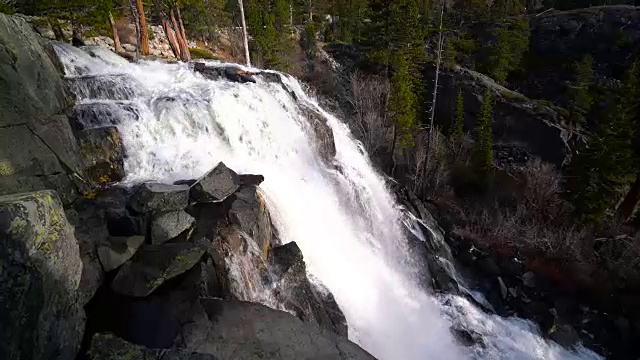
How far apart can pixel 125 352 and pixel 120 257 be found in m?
2.74

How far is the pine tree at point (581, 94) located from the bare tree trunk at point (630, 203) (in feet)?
45.6

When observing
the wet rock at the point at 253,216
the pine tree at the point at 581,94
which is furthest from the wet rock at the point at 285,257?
the pine tree at the point at 581,94

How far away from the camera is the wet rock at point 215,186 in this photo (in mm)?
11156

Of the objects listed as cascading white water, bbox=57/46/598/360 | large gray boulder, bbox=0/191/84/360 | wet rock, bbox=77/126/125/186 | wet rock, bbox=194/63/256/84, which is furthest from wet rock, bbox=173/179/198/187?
wet rock, bbox=194/63/256/84

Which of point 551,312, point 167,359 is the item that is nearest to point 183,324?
point 167,359

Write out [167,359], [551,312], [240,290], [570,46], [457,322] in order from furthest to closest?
[570,46]
[551,312]
[457,322]
[240,290]
[167,359]

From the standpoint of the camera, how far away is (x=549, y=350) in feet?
56.4

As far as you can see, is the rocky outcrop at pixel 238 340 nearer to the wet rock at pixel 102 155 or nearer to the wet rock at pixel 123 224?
the wet rock at pixel 123 224

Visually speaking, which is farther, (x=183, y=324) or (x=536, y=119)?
(x=536, y=119)

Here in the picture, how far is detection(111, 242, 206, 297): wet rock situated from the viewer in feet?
26.9

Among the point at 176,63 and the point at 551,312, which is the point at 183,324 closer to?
the point at 176,63

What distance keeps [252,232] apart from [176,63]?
1498cm

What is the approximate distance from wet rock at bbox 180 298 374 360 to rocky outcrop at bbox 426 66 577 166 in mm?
34408

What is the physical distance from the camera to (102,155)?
1218cm
